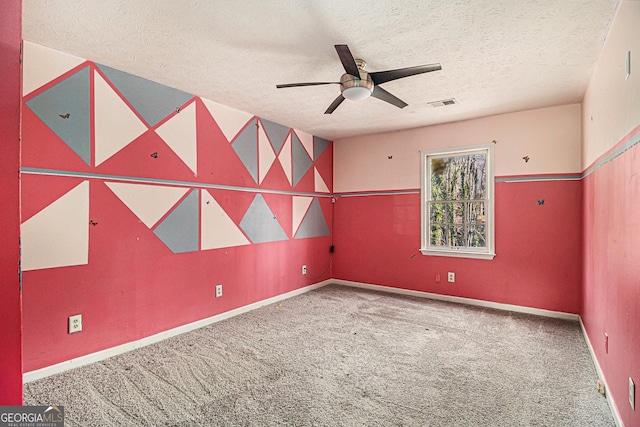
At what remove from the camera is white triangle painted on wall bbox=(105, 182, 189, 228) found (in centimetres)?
273

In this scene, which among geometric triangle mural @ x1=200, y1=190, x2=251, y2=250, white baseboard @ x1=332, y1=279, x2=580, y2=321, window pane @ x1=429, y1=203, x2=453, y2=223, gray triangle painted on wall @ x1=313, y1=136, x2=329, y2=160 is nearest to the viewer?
geometric triangle mural @ x1=200, y1=190, x2=251, y2=250

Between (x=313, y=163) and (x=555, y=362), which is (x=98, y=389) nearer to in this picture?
(x=555, y=362)

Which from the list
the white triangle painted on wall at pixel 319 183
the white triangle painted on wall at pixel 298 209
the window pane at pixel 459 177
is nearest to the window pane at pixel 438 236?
the window pane at pixel 459 177

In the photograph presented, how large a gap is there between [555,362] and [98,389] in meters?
3.50

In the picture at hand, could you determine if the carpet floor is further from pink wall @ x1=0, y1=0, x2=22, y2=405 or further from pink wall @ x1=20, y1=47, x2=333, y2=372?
pink wall @ x1=0, y1=0, x2=22, y2=405

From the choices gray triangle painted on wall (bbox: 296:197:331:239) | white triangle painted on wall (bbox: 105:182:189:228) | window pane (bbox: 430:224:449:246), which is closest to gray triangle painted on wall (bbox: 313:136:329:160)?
gray triangle painted on wall (bbox: 296:197:331:239)

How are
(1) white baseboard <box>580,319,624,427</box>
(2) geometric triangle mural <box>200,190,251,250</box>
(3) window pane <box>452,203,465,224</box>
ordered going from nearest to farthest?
(1) white baseboard <box>580,319,624,427</box> → (2) geometric triangle mural <box>200,190,251,250</box> → (3) window pane <box>452,203,465,224</box>

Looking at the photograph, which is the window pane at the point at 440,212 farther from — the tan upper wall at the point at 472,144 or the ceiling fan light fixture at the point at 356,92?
the ceiling fan light fixture at the point at 356,92

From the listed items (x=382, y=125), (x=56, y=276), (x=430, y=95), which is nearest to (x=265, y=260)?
(x=56, y=276)

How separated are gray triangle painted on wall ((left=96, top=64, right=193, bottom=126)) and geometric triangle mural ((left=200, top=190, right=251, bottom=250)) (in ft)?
2.89

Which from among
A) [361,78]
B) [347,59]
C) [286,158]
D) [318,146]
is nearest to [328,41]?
[347,59]

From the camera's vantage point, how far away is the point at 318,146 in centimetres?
514

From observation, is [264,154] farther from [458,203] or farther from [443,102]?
[458,203]

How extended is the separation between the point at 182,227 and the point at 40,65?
166cm
